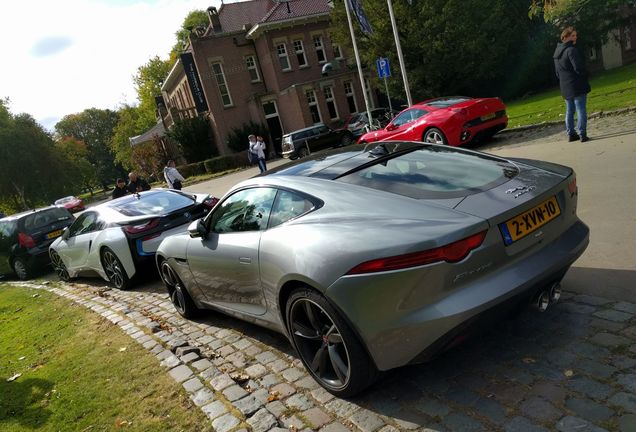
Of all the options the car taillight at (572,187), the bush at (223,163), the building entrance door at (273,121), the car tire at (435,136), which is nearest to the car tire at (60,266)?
the car tire at (435,136)

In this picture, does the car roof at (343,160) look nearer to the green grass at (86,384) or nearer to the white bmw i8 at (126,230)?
the green grass at (86,384)

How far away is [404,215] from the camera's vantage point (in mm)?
2785

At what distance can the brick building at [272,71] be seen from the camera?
34.2 m

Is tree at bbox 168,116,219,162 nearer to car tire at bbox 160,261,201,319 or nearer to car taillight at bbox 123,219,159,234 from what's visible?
car taillight at bbox 123,219,159,234

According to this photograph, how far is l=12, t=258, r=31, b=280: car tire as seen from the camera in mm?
11498

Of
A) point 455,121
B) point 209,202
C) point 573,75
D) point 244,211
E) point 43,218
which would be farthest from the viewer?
point 455,121

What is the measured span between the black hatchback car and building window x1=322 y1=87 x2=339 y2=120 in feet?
83.1

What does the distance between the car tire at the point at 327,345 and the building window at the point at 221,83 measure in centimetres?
3406

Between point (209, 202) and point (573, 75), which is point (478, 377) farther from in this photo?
point (573, 75)

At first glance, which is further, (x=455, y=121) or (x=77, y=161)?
(x=77, y=161)

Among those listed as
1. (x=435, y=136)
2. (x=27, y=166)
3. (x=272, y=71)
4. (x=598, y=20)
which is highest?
(x=272, y=71)

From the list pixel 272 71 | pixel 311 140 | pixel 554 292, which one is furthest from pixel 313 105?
pixel 554 292

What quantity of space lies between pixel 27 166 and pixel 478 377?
151 ft

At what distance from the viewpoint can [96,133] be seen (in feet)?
298
